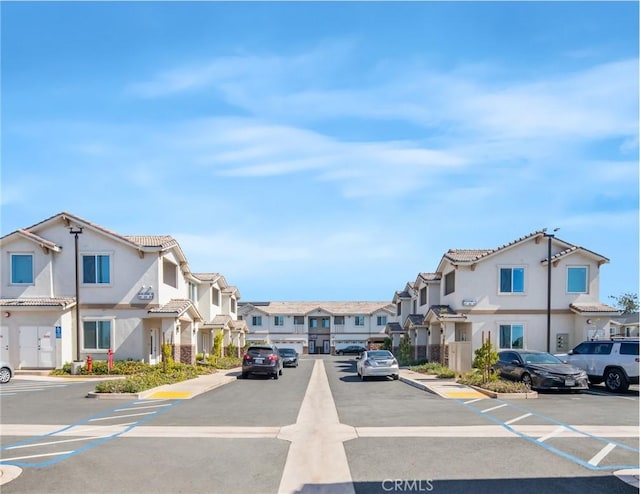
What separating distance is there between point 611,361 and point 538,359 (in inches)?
97.4

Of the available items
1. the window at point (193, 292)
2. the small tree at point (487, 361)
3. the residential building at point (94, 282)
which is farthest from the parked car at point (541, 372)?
the window at point (193, 292)

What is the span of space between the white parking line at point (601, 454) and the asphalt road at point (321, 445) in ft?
0.19

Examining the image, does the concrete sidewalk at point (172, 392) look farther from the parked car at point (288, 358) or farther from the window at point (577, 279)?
the window at point (577, 279)

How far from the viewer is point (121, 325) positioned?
95.3 ft

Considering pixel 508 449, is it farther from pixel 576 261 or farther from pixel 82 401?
pixel 576 261

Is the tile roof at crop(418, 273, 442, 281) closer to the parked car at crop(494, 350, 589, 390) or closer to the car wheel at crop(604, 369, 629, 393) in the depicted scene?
the parked car at crop(494, 350, 589, 390)

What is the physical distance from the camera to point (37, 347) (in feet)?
90.2

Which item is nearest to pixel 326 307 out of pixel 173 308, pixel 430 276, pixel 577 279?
pixel 430 276

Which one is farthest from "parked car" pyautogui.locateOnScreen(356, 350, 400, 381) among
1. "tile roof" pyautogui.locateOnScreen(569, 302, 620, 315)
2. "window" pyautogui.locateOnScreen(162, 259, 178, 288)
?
"window" pyautogui.locateOnScreen(162, 259, 178, 288)

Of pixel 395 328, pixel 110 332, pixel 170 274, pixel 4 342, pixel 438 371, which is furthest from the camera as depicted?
pixel 395 328

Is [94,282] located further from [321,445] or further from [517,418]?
[517,418]

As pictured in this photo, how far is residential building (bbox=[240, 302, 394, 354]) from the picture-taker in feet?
243

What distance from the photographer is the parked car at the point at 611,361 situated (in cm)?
1923

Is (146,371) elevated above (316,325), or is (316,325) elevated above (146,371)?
(146,371)
